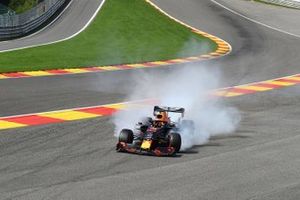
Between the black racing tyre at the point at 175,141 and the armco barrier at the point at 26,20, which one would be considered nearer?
the black racing tyre at the point at 175,141

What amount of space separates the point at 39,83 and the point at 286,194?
43.2 ft

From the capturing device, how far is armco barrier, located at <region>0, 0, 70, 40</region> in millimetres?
38406

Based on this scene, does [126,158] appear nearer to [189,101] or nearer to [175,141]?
[175,141]

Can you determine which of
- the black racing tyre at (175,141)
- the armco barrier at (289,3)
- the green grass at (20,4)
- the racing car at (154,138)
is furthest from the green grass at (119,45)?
the green grass at (20,4)

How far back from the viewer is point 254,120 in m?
14.9

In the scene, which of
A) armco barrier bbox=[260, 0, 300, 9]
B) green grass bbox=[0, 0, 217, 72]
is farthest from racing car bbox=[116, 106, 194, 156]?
armco barrier bbox=[260, 0, 300, 9]

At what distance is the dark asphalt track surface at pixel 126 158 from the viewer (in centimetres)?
853

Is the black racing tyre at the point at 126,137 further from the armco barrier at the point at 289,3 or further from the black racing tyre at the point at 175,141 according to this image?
the armco barrier at the point at 289,3

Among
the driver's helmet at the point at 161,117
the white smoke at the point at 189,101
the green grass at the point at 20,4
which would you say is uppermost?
the driver's helmet at the point at 161,117

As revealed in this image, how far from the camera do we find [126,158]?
10.6 m

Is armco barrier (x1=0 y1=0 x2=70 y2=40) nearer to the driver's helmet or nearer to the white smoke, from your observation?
the white smoke

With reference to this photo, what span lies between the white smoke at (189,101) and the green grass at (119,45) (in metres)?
4.02

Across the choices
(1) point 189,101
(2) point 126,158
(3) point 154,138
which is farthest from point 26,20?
(2) point 126,158

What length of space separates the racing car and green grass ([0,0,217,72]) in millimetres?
12659
